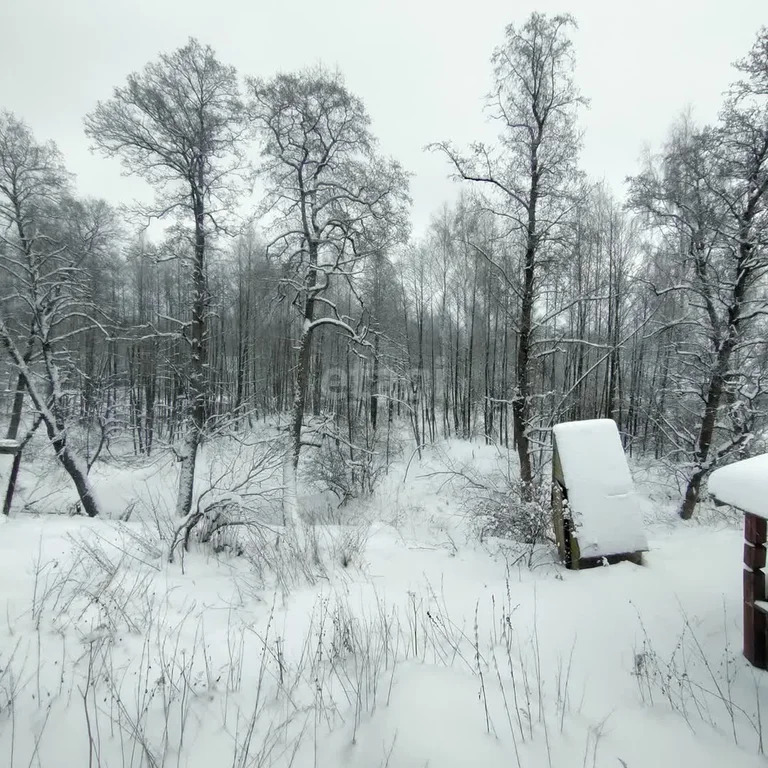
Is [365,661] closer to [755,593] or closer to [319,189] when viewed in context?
[755,593]

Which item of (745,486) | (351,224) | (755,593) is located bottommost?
(755,593)

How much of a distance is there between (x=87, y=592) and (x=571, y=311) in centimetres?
2142

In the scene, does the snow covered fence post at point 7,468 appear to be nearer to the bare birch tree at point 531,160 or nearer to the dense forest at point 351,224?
the dense forest at point 351,224

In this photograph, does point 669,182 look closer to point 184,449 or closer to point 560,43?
point 560,43

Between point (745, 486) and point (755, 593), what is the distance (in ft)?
3.62

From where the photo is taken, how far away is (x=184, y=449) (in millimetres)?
8289

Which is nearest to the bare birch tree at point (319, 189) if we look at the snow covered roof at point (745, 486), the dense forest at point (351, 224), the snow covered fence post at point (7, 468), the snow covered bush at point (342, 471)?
the dense forest at point (351, 224)

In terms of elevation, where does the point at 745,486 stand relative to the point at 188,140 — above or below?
below

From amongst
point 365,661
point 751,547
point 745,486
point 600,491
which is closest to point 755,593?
point 751,547

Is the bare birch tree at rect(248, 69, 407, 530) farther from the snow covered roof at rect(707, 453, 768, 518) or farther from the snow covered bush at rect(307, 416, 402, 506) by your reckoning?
the snow covered roof at rect(707, 453, 768, 518)

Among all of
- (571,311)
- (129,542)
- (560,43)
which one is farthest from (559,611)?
(571,311)

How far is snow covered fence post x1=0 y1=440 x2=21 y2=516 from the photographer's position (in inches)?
227

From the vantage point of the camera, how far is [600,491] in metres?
4.65

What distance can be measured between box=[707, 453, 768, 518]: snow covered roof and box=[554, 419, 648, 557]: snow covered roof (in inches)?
69.0
